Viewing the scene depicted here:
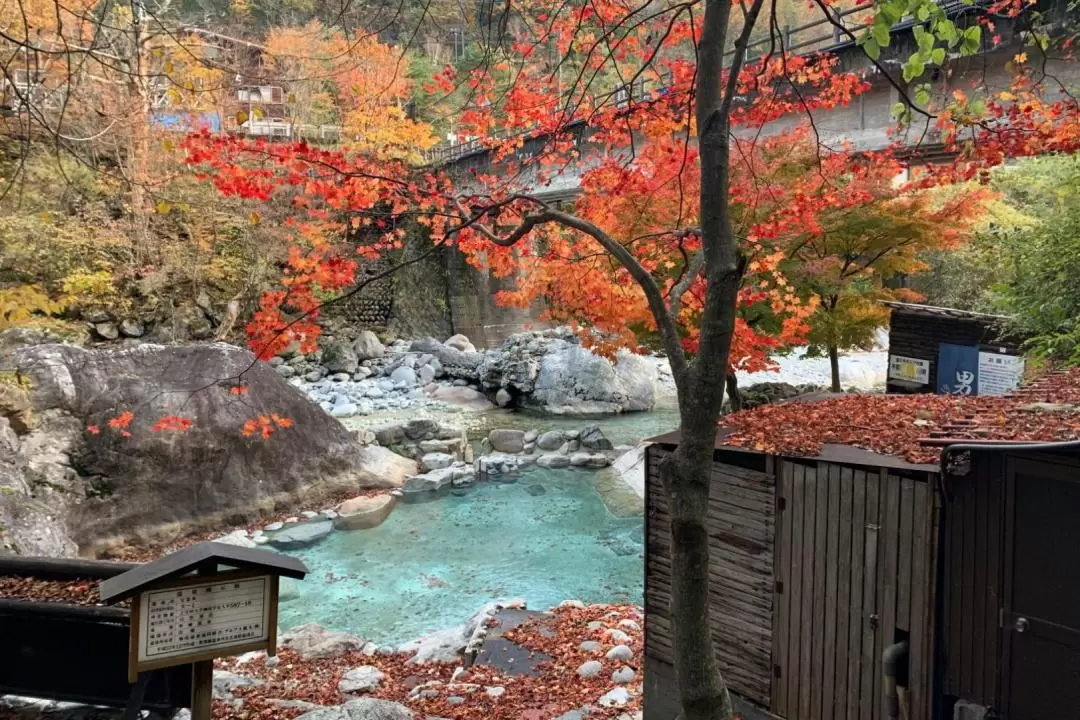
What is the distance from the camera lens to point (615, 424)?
59.9 feet

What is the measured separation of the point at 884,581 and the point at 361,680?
4.68m

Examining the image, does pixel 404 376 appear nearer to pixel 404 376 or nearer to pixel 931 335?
pixel 404 376

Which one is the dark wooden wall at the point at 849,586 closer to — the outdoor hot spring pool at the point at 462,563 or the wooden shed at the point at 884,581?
the wooden shed at the point at 884,581

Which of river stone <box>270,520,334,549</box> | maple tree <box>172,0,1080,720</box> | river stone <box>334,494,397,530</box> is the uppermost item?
maple tree <box>172,0,1080,720</box>

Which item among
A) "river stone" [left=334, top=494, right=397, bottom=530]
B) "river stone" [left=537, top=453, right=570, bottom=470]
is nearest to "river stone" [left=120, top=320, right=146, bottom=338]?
"river stone" [left=334, top=494, right=397, bottom=530]

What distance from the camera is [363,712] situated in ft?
15.2

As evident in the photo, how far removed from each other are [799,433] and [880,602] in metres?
1.28

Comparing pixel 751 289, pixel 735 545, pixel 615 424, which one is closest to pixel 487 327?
pixel 615 424

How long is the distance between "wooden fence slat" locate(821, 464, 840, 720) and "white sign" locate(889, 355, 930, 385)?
27.1 ft

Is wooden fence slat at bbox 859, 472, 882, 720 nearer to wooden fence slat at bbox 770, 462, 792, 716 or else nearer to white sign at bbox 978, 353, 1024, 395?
wooden fence slat at bbox 770, 462, 792, 716

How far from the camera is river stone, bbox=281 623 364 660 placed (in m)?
7.33

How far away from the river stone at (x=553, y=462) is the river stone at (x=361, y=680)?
827 cm

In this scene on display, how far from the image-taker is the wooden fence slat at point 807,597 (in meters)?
4.81

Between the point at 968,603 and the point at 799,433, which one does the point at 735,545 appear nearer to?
the point at 799,433
